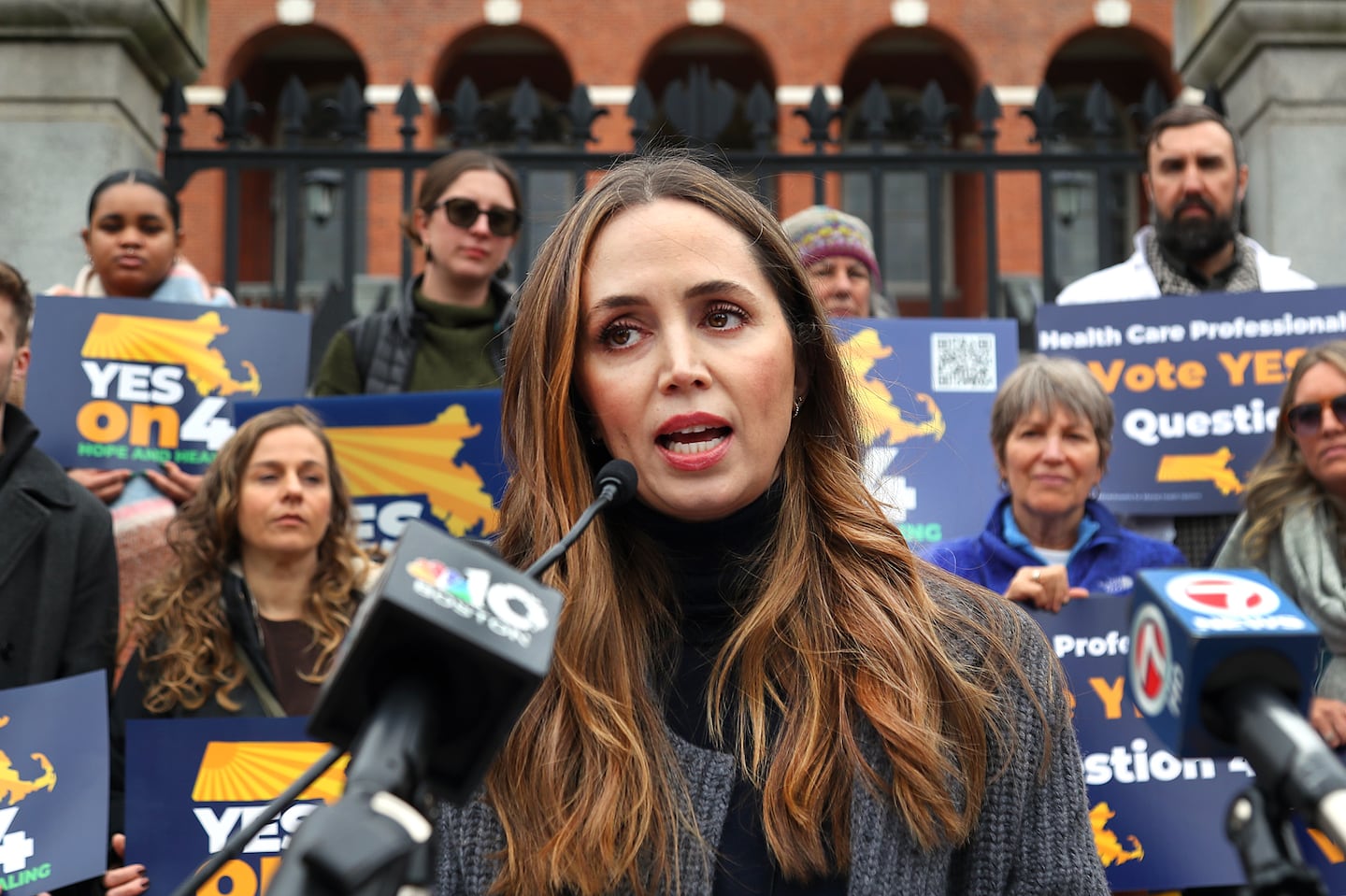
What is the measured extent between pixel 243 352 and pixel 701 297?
11.3 feet

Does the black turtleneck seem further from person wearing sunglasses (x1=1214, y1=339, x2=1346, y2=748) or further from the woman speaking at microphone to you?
person wearing sunglasses (x1=1214, y1=339, x2=1346, y2=748)

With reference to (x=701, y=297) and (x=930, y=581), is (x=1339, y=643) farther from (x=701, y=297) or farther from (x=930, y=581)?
(x=701, y=297)

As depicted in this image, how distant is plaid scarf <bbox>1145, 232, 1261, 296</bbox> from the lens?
545 cm

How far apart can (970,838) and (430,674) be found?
102 centimetres

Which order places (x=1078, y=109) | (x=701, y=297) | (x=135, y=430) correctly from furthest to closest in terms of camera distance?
1. (x=1078, y=109)
2. (x=135, y=430)
3. (x=701, y=297)

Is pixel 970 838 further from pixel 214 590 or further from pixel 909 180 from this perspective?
pixel 909 180

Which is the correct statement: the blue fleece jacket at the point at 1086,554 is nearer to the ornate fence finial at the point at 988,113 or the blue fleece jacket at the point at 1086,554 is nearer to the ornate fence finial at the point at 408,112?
the ornate fence finial at the point at 988,113

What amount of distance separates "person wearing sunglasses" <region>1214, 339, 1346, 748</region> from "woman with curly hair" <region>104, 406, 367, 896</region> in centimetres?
271

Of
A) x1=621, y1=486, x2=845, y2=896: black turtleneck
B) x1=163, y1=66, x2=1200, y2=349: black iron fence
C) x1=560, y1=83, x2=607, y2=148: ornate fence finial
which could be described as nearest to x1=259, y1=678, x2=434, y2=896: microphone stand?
x1=621, y1=486, x2=845, y2=896: black turtleneck

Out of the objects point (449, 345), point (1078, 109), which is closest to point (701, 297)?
point (449, 345)

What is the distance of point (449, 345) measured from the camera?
5.27m

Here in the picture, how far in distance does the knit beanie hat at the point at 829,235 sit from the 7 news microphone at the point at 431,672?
164 inches

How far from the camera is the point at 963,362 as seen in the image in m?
5.36

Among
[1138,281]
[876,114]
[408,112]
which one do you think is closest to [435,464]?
[1138,281]
